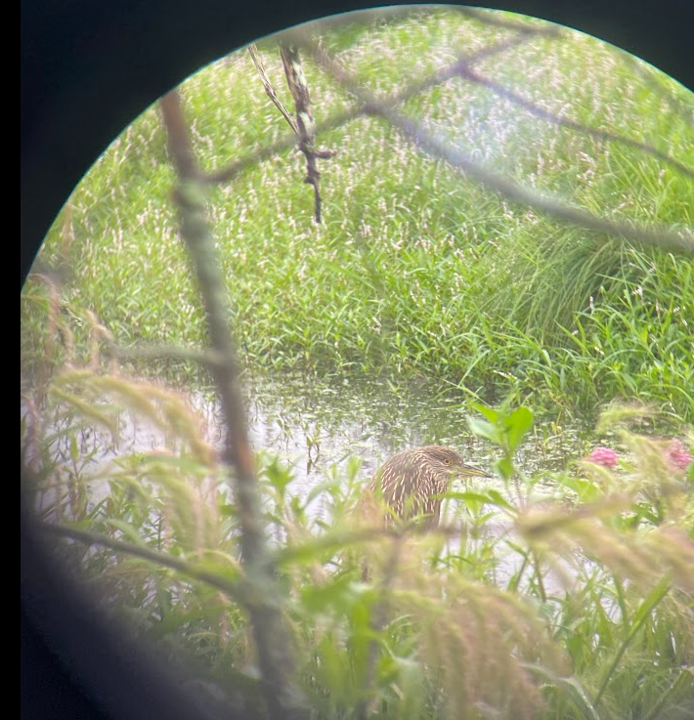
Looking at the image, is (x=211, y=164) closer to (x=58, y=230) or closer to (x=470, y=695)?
(x=58, y=230)

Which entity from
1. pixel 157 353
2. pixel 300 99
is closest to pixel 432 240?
pixel 300 99

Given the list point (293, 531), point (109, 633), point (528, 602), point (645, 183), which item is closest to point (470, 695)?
point (528, 602)

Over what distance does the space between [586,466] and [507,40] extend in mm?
406

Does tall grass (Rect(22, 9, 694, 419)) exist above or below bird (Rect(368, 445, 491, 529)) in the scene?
above

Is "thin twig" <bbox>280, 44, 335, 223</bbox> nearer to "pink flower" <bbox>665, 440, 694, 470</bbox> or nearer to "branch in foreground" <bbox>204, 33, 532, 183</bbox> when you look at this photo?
"branch in foreground" <bbox>204, 33, 532, 183</bbox>

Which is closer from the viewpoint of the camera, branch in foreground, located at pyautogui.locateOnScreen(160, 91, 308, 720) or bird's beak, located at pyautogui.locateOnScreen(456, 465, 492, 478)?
branch in foreground, located at pyautogui.locateOnScreen(160, 91, 308, 720)

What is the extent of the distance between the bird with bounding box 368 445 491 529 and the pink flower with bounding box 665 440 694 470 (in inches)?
7.1

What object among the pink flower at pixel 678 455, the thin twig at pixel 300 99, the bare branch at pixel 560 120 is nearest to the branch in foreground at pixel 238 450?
the thin twig at pixel 300 99

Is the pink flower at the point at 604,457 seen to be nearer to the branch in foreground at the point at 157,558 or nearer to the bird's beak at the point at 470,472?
the bird's beak at the point at 470,472

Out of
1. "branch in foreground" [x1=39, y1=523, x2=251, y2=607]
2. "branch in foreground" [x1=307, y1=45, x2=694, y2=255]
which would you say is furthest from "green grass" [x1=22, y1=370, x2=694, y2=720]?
"branch in foreground" [x1=307, y1=45, x2=694, y2=255]

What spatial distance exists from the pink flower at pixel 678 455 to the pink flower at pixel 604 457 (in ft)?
0.17

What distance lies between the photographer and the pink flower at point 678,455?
2.72 ft

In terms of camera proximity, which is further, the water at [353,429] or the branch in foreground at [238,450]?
the water at [353,429]

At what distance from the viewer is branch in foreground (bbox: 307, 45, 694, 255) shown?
2.60 feet
